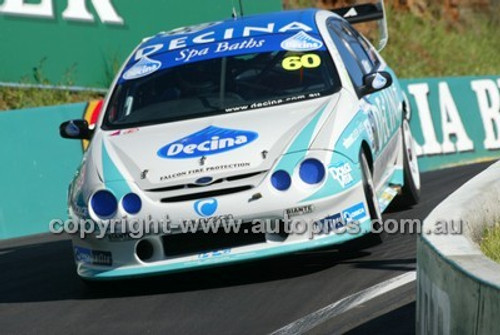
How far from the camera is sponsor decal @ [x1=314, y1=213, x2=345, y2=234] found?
7.29 meters

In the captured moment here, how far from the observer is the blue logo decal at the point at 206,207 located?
716 centimetres

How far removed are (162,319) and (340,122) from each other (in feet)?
5.99

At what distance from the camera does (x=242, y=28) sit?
29.8 ft

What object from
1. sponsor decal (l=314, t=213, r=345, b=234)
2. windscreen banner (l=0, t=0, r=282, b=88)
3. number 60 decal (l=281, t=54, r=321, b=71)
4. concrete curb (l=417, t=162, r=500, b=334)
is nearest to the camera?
concrete curb (l=417, t=162, r=500, b=334)

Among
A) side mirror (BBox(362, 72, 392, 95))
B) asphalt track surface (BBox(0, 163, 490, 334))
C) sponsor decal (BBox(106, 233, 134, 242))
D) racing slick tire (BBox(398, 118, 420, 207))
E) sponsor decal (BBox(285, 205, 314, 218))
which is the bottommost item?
racing slick tire (BBox(398, 118, 420, 207))

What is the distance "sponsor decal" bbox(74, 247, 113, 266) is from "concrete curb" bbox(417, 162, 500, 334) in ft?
7.85

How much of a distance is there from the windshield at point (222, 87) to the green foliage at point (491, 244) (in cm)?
207

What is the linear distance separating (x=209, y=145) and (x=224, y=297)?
965mm

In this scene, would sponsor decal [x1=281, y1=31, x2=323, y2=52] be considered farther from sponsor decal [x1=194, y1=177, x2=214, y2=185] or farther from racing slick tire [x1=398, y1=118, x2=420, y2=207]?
sponsor decal [x1=194, y1=177, x2=214, y2=185]

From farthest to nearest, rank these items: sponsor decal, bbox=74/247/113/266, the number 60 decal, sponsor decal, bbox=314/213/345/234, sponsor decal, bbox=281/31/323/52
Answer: sponsor decal, bbox=281/31/323/52 → the number 60 decal → sponsor decal, bbox=74/247/113/266 → sponsor decal, bbox=314/213/345/234

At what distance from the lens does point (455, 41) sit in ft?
87.4

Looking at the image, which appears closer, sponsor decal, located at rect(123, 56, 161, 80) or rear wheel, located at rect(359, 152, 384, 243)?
rear wheel, located at rect(359, 152, 384, 243)

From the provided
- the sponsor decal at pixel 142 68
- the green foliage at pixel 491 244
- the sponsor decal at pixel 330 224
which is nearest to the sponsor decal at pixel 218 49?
the sponsor decal at pixel 142 68

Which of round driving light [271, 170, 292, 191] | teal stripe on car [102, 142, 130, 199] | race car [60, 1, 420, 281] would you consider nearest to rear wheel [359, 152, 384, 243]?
race car [60, 1, 420, 281]
